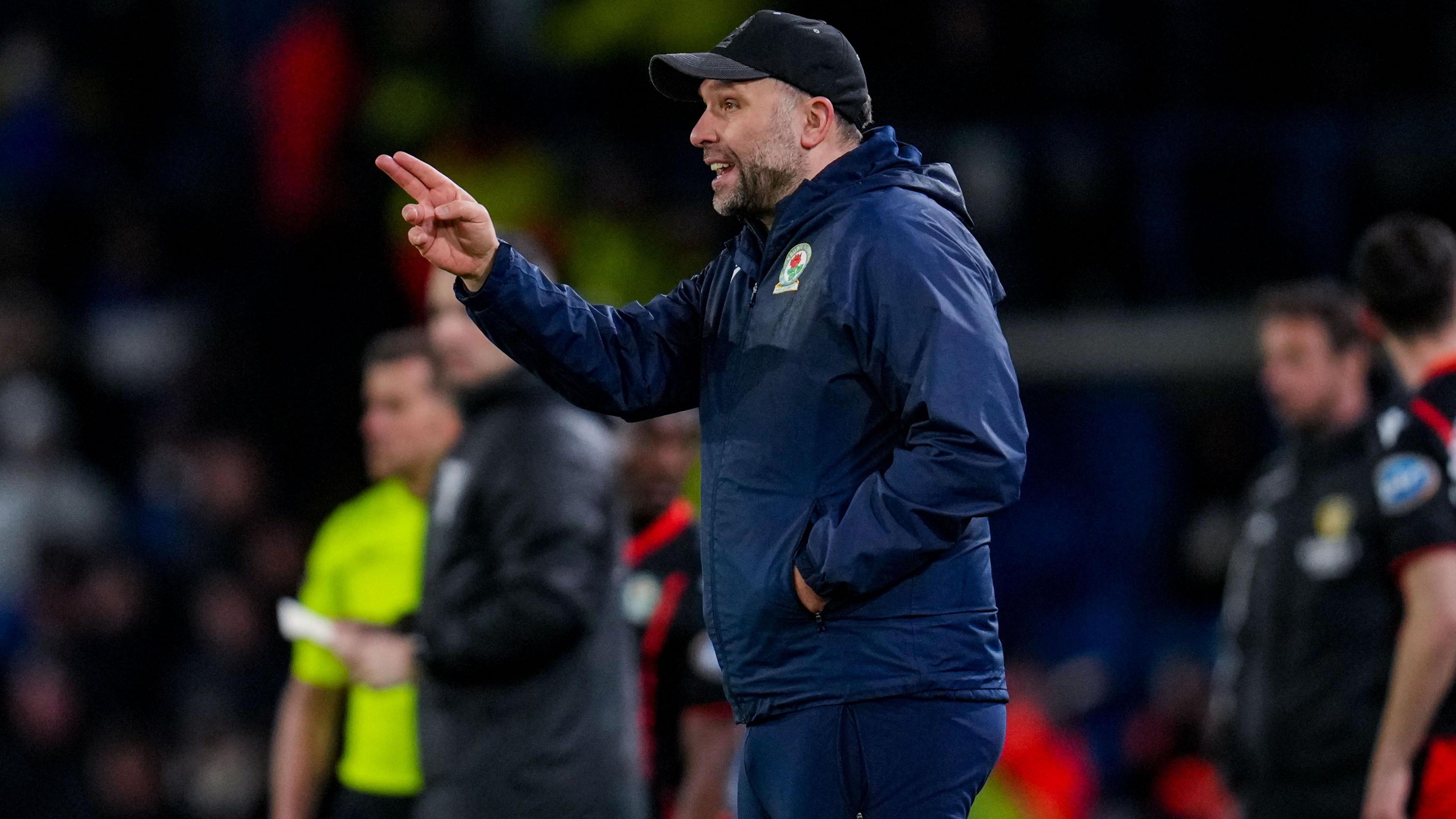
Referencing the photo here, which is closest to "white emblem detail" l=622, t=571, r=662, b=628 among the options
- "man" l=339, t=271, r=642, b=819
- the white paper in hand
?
"man" l=339, t=271, r=642, b=819

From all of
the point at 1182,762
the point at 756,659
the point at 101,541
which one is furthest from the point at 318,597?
the point at 101,541

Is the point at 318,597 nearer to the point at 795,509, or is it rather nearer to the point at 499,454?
the point at 499,454

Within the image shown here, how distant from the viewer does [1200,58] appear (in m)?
10.7

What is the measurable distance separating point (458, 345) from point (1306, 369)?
261 cm

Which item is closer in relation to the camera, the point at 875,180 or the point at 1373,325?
the point at 875,180

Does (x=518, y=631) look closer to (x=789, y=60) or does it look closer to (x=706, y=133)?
(x=706, y=133)

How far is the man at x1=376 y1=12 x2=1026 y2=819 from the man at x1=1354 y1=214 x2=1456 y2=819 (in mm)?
1720

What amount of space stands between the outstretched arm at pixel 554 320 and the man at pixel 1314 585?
2150mm

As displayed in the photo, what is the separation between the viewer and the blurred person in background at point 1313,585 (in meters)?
5.34

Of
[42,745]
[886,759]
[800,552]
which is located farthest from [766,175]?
[42,745]

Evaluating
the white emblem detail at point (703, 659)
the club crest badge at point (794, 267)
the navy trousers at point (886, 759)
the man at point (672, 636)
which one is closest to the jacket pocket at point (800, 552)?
the navy trousers at point (886, 759)

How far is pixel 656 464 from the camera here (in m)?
5.92

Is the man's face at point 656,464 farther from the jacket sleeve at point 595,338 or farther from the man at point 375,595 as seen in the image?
the jacket sleeve at point 595,338

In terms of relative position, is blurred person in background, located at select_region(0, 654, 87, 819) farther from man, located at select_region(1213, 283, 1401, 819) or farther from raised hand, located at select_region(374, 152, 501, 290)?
raised hand, located at select_region(374, 152, 501, 290)
